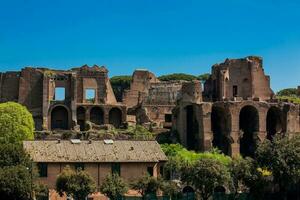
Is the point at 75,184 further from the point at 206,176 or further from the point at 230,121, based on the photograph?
the point at 230,121

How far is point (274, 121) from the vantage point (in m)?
84.1

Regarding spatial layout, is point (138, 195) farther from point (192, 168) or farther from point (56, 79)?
point (56, 79)

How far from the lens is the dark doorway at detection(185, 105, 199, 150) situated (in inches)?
3160

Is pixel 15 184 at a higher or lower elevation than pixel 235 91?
lower

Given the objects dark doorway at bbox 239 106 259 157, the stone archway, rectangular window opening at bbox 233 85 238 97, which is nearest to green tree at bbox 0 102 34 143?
the stone archway

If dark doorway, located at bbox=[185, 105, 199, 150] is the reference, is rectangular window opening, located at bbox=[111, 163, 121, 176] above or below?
below

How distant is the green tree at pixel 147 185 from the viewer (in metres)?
54.8

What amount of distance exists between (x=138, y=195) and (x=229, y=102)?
84.5ft

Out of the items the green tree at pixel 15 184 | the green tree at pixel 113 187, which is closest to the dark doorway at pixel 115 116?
the green tree at pixel 113 187

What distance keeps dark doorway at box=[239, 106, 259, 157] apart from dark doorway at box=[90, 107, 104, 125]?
68.7 feet

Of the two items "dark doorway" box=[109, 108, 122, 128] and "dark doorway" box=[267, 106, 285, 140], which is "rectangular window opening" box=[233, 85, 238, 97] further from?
"dark doorway" box=[109, 108, 122, 128]

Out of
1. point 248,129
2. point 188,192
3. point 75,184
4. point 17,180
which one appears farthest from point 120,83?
point 17,180

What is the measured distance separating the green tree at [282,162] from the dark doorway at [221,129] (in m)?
20.9

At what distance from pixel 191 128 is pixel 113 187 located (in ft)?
94.5
